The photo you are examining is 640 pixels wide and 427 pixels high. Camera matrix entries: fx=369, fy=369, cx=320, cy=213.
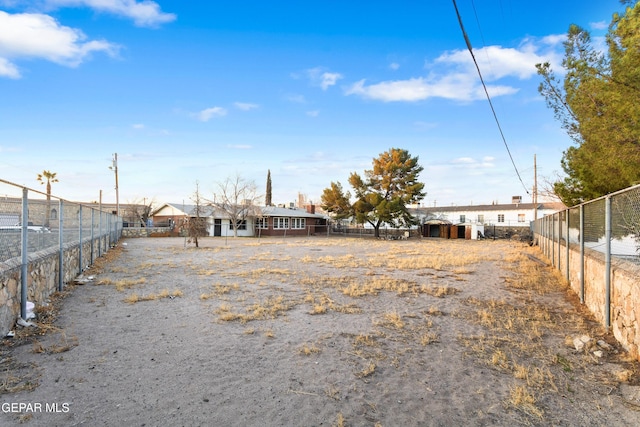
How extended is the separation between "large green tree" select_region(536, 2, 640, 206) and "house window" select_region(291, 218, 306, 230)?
34.1 metres

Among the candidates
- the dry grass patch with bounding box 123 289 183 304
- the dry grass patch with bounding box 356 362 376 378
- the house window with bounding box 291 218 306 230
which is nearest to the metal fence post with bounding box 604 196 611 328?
the dry grass patch with bounding box 356 362 376 378

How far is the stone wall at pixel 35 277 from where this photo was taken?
4984 millimetres

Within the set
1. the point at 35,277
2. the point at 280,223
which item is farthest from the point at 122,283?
the point at 280,223

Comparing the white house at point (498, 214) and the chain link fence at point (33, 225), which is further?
the white house at point (498, 214)

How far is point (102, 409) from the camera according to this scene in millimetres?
3352

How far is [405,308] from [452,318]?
3.31 feet

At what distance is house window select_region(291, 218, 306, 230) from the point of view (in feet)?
144

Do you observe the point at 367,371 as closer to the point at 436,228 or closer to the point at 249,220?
the point at 249,220

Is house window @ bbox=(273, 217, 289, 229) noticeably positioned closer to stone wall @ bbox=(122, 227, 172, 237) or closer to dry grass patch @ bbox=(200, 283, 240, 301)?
stone wall @ bbox=(122, 227, 172, 237)

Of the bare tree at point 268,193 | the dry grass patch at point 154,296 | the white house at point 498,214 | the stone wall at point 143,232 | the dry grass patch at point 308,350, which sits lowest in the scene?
the dry grass patch at point 308,350

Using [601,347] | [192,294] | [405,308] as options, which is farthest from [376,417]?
[192,294]

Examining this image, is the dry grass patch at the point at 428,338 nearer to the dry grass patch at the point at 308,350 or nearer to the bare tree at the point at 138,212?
the dry grass patch at the point at 308,350

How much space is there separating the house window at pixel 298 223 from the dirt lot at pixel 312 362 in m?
35.4

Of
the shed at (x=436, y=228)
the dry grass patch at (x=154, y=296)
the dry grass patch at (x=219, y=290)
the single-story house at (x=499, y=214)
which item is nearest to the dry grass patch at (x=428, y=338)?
the dry grass patch at (x=219, y=290)
